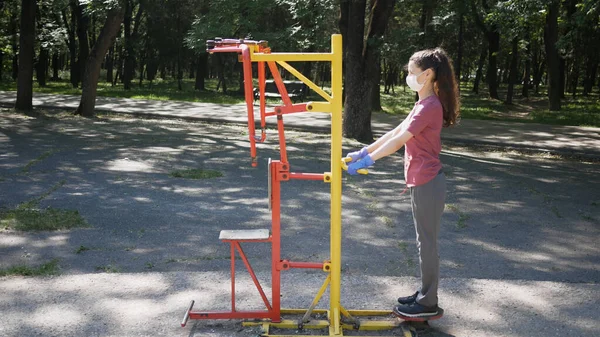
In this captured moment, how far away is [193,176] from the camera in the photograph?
968cm

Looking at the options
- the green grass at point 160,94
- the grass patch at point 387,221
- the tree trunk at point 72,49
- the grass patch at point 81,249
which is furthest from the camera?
the tree trunk at point 72,49

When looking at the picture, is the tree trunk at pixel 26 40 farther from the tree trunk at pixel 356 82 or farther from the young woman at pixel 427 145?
the young woman at pixel 427 145

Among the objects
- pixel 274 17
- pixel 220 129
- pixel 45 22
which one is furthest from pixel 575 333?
pixel 45 22

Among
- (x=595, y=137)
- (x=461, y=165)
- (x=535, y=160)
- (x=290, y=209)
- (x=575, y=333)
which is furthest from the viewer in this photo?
(x=595, y=137)

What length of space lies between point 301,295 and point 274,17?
24441mm

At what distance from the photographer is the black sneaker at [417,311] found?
404cm

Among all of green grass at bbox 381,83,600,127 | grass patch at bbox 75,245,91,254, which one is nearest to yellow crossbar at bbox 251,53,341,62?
grass patch at bbox 75,245,91,254

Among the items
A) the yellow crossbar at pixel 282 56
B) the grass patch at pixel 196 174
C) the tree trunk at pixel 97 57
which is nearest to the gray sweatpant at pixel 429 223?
the yellow crossbar at pixel 282 56

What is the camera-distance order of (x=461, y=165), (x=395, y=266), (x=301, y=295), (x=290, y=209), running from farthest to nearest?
1. (x=461, y=165)
2. (x=290, y=209)
3. (x=395, y=266)
4. (x=301, y=295)

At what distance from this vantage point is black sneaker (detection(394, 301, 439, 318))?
4043mm

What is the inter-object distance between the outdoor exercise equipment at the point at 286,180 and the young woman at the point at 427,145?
23cm

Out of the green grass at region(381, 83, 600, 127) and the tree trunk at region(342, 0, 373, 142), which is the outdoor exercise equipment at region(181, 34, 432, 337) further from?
the green grass at region(381, 83, 600, 127)

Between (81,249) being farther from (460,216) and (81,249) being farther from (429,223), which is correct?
(460,216)

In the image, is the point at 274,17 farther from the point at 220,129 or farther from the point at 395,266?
the point at 395,266
